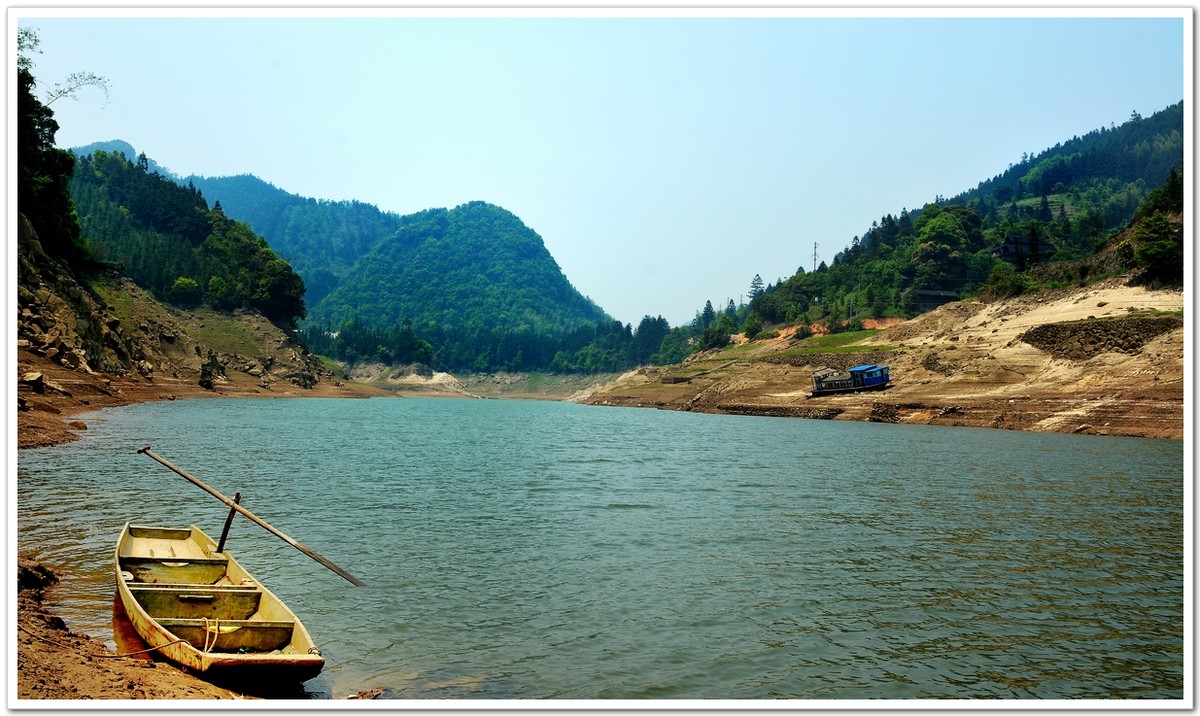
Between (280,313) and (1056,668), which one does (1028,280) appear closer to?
(1056,668)

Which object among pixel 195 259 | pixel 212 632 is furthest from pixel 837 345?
pixel 195 259

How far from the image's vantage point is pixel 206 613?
15.9 meters

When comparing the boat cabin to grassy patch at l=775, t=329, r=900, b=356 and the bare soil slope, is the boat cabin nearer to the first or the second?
the bare soil slope

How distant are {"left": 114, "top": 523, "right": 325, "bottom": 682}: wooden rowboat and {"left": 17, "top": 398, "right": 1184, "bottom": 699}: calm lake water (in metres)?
1.08

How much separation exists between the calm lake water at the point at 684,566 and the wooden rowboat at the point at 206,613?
1.08 metres

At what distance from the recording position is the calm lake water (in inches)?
593

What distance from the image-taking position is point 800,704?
39.4 feet

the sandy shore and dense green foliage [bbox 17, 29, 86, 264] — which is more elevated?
dense green foliage [bbox 17, 29, 86, 264]

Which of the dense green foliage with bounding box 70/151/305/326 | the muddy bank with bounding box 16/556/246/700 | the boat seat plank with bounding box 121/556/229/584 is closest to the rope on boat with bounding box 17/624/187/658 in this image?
the muddy bank with bounding box 16/556/246/700

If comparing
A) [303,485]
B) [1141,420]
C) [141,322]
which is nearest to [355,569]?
[303,485]

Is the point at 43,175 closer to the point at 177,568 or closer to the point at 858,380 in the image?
the point at 177,568

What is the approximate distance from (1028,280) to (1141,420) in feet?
192

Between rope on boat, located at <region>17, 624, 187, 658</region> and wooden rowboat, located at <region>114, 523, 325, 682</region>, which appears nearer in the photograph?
wooden rowboat, located at <region>114, 523, 325, 682</region>

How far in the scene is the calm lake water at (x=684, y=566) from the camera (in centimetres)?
1507
